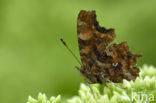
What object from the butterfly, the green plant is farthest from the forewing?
the green plant

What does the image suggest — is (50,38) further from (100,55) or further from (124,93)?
(124,93)

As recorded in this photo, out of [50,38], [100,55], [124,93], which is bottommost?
[124,93]

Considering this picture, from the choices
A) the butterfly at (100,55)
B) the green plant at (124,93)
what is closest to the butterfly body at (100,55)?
the butterfly at (100,55)

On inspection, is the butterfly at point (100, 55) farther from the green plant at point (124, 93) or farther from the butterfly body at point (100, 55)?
the green plant at point (124, 93)

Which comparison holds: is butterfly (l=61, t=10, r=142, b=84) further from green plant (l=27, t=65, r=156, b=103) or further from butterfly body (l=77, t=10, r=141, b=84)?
green plant (l=27, t=65, r=156, b=103)

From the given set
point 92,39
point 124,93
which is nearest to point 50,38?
point 92,39

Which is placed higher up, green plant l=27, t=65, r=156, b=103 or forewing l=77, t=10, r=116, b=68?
forewing l=77, t=10, r=116, b=68
